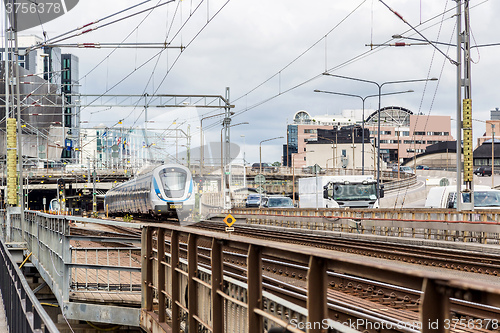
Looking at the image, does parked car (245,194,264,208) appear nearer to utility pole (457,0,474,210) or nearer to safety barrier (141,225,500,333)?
utility pole (457,0,474,210)

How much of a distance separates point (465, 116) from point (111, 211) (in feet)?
128

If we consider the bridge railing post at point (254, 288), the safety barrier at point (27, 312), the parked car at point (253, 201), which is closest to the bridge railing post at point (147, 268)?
the safety barrier at point (27, 312)

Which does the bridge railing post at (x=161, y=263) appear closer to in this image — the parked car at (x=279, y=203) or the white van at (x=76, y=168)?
the parked car at (x=279, y=203)

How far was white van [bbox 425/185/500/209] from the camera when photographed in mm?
32750

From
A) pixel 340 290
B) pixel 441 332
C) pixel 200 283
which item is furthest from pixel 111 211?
pixel 441 332

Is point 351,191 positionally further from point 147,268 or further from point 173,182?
point 147,268

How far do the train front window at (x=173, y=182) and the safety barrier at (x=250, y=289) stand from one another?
91.6 ft

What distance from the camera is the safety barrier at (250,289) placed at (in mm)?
3166

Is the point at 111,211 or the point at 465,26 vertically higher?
the point at 465,26

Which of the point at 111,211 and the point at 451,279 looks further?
the point at 111,211

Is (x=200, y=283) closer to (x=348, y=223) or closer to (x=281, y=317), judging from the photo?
(x=281, y=317)

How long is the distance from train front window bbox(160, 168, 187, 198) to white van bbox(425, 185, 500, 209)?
13.7m

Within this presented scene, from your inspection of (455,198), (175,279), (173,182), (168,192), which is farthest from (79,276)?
(173,182)

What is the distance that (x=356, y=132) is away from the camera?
143000 millimetres
